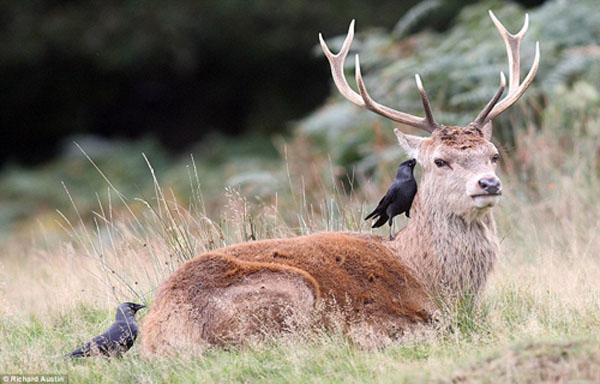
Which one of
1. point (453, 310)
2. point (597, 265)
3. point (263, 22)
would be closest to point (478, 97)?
point (597, 265)

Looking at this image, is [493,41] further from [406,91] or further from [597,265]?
[597,265]

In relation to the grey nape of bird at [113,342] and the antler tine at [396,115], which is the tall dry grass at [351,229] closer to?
the grey nape of bird at [113,342]

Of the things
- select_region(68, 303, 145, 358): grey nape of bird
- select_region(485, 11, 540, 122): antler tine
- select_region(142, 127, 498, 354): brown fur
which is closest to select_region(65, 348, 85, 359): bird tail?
select_region(68, 303, 145, 358): grey nape of bird

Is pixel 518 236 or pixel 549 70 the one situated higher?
pixel 549 70

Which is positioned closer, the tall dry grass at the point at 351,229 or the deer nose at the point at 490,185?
the tall dry grass at the point at 351,229

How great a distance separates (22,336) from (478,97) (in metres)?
6.01

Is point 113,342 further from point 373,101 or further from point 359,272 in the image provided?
point 373,101

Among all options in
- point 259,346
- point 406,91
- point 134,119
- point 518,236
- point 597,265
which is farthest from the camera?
point 134,119

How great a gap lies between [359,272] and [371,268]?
0.09m

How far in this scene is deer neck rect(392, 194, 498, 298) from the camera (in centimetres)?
753

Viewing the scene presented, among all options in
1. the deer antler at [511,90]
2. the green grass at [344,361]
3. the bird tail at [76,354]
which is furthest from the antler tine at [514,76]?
the bird tail at [76,354]

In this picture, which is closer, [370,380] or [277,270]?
[370,380]

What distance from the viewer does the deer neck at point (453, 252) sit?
753cm

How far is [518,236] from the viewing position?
32.5 feet
